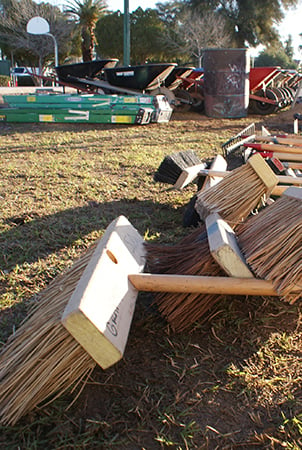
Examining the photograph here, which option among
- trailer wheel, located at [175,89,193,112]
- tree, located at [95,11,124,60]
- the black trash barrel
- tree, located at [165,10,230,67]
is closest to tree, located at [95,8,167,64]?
tree, located at [95,11,124,60]

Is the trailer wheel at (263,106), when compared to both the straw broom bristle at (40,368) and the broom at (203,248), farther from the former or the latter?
the straw broom bristle at (40,368)

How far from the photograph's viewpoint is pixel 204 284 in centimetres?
192

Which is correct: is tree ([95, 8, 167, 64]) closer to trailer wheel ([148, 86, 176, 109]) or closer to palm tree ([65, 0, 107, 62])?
palm tree ([65, 0, 107, 62])

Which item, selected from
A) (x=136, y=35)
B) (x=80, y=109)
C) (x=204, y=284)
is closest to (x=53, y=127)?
(x=80, y=109)

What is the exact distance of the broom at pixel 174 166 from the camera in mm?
3840

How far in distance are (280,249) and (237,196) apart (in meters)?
0.67

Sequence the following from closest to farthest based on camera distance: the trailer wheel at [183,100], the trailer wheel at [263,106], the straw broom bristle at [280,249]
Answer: the straw broom bristle at [280,249] < the trailer wheel at [263,106] < the trailer wheel at [183,100]

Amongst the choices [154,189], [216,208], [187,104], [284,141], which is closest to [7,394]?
[216,208]

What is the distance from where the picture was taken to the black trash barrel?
11.0m

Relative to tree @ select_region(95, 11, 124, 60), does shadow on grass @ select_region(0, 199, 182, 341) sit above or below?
below

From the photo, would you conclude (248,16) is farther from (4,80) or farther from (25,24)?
(4,80)

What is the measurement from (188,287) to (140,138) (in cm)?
667

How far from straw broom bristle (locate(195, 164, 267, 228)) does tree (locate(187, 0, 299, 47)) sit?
38237 millimetres

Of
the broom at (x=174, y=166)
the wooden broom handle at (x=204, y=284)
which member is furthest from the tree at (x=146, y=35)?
the wooden broom handle at (x=204, y=284)
